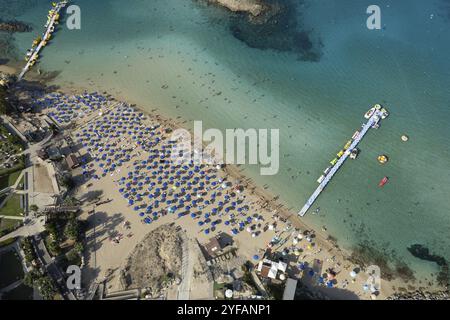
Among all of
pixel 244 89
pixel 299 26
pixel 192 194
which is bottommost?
pixel 192 194

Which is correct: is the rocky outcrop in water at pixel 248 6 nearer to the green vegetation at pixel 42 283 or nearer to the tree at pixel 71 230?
the tree at pixel 71 230

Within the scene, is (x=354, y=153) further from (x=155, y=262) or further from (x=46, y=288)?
(x=46, y=288)

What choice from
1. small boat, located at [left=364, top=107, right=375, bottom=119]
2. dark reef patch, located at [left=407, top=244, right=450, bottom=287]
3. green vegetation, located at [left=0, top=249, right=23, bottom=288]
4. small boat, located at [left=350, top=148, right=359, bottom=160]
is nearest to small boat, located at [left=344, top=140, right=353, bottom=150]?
small boat, located at [left=350, top=148, right=359, bottom=160]

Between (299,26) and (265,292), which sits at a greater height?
(299,26)

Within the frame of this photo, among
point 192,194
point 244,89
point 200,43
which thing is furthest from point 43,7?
point 192,194

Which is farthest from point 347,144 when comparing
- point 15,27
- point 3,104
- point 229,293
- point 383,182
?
point 15,27
